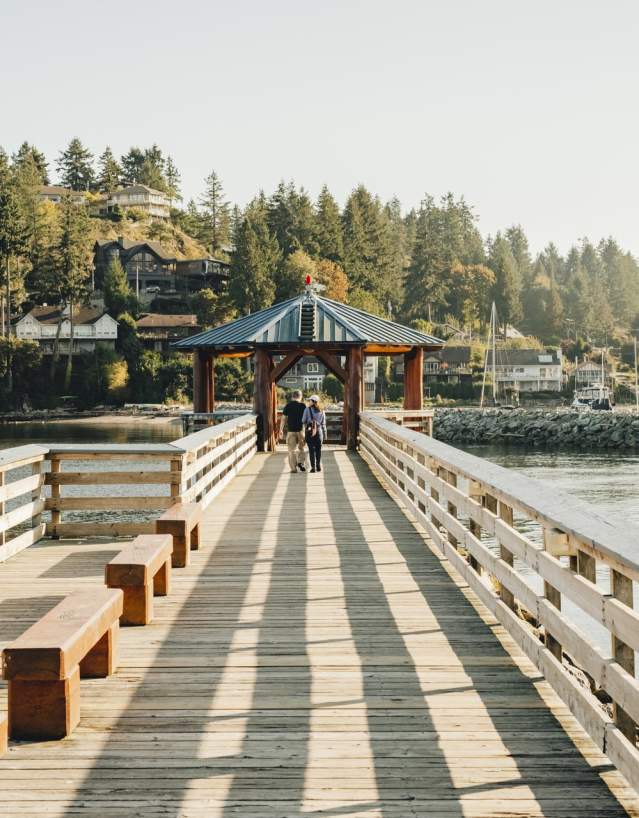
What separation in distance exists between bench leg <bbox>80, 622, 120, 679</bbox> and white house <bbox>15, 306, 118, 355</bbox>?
9612cm

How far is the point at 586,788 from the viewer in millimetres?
3928

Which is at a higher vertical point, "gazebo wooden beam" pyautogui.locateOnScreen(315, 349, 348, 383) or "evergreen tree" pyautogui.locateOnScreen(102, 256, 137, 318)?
"evergreen tree" pyautogui.locateOnScreen(102, 256, 137, 318)

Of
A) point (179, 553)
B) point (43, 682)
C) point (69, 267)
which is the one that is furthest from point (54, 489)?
point (69, 267)

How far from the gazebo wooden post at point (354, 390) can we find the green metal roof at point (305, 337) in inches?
26.0

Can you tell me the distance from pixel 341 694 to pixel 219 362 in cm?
8790

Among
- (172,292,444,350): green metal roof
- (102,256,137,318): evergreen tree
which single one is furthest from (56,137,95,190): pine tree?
(172,292,444,350): green metal roof

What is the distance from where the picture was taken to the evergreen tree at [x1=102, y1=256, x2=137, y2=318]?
104625 mm

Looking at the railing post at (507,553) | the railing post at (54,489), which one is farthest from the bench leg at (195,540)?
the railing post at (507,553)

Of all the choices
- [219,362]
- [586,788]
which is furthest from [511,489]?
[219,362]

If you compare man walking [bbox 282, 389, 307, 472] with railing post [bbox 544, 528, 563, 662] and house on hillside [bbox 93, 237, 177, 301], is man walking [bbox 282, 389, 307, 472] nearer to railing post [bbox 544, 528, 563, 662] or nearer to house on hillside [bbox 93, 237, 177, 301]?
railing post [bbox 544, 528, 563, 662]

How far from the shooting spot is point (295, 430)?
18734 mm

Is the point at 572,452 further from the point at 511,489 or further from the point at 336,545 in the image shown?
the point at 511,489

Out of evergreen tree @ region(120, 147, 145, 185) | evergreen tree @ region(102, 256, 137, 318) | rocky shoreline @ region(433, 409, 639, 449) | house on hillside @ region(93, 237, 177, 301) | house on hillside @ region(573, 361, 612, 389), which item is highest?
evergreen tree @ region(120, 147, 145, 185)

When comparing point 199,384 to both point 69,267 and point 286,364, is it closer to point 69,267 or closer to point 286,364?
point 286,364
